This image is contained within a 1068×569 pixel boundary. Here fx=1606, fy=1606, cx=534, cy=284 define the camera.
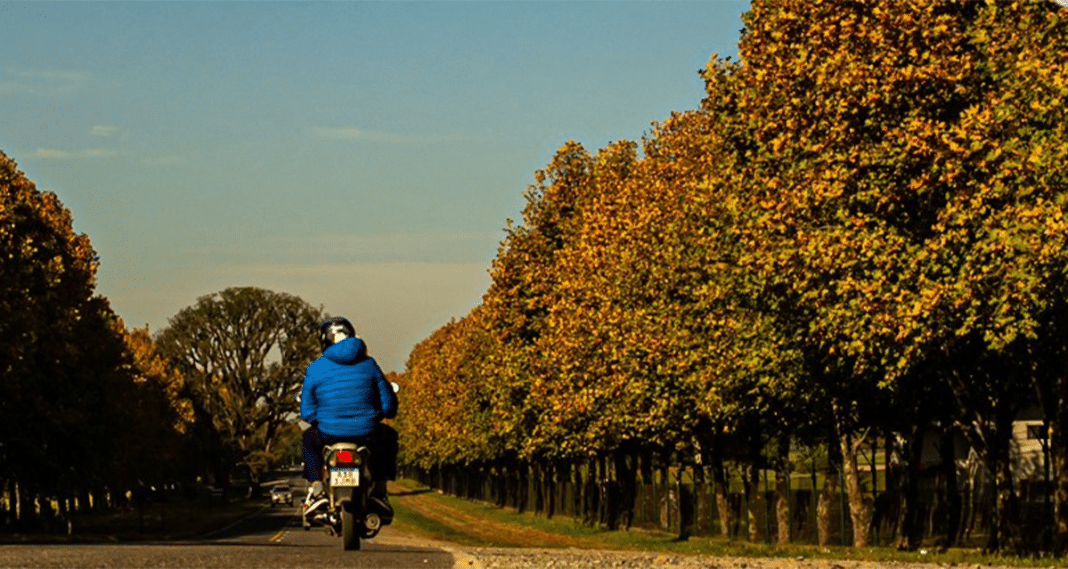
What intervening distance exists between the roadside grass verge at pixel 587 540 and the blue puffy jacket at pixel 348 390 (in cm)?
→ 2195

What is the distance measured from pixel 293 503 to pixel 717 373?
12021 centimetres

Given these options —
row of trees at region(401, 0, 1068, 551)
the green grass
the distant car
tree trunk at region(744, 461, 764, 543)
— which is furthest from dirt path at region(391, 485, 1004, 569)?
the distant car

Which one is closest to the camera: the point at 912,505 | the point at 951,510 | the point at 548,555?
the point at 548,555

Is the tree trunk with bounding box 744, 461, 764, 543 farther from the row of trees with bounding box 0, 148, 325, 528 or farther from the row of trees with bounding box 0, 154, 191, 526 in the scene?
the row of trees with bounding box 0, 154, 191, 526

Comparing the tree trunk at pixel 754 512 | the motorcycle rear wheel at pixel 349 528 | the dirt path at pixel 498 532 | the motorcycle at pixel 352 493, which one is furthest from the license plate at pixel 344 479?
the dirt path at pixel 498 532

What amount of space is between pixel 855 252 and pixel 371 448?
2241 centimetres

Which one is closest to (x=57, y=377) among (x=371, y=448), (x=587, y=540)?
(x=587, y=540)

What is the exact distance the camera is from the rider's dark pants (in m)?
15.1

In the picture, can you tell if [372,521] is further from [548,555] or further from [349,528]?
[548,555]

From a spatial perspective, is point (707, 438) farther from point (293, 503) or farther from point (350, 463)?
point (293, 503)

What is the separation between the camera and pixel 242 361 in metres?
158

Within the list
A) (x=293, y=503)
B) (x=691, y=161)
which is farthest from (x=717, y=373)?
(x=293, y=503)

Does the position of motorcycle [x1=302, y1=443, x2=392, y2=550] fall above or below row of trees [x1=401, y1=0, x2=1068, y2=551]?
below

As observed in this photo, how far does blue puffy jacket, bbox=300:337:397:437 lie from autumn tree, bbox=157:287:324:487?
463 feet
